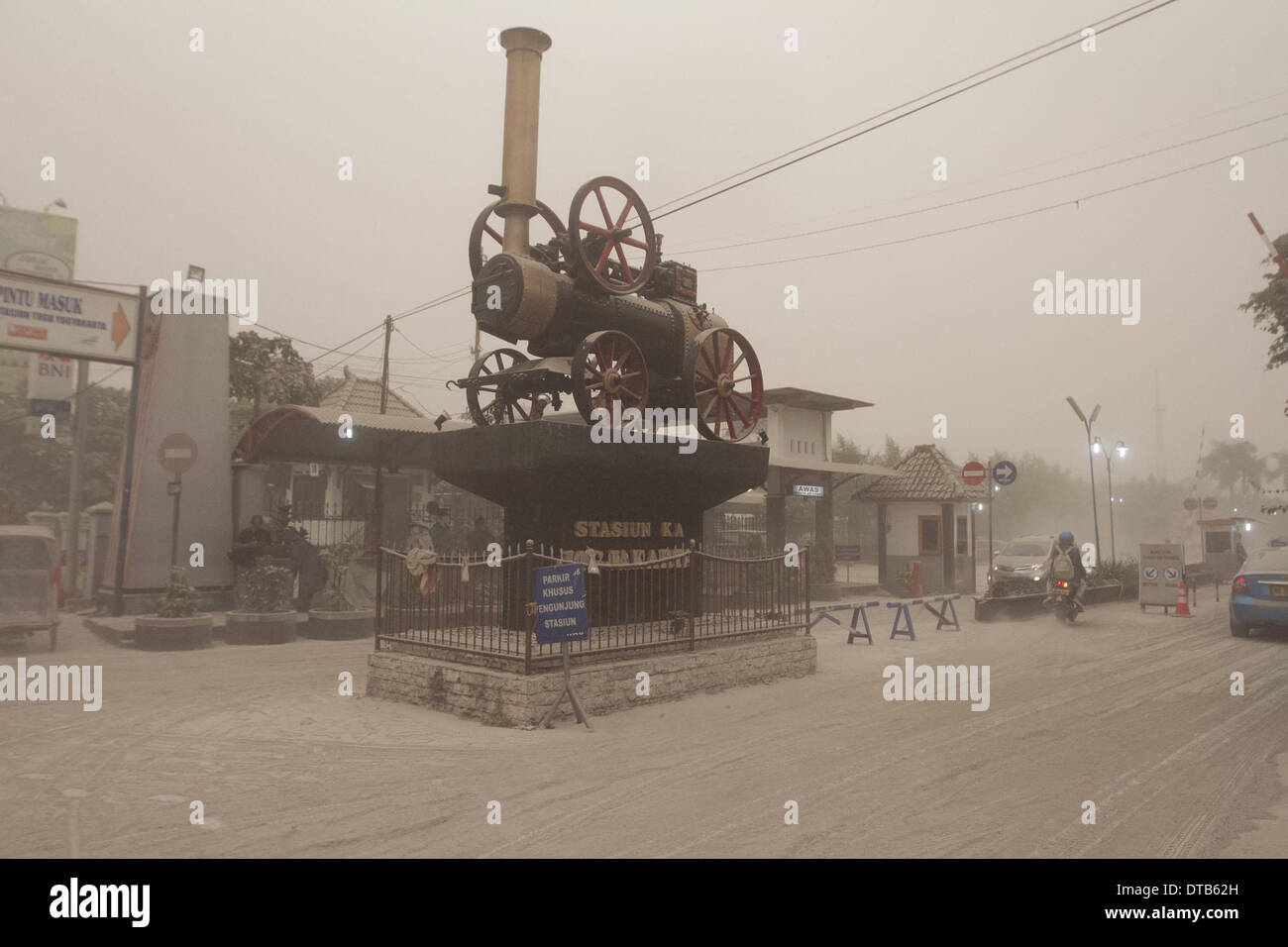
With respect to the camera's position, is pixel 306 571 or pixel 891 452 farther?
pixel 891 452

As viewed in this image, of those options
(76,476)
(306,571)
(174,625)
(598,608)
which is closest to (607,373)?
(598,608)

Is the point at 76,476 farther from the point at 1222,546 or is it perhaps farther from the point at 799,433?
the point at 1222,546

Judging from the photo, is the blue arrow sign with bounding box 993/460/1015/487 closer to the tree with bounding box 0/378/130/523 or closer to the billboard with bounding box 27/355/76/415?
the billboard with bounding box 27/355/76/415

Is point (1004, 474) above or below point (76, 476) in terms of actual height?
above

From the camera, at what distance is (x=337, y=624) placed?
14.8m

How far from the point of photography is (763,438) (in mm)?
13055

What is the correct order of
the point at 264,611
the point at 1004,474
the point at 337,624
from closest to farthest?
1. the point at 264,611
2. the point at 337,624
3. the point at 1004,474

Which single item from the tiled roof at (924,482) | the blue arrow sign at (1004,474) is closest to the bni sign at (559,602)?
the blue arrow sign at (1004,474)

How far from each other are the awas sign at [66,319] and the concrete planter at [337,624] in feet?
20.3

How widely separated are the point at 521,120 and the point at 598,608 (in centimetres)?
626

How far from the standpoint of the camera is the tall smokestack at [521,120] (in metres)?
11.1
